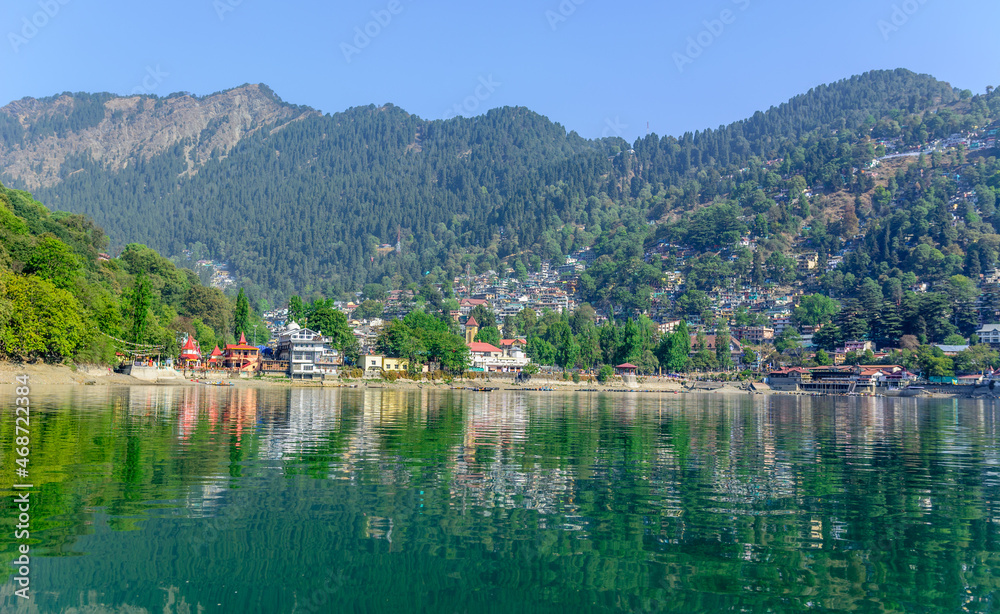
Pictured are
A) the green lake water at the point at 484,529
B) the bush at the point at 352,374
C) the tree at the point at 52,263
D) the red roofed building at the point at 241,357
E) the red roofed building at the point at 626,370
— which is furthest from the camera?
the red roofed building at the point at 626,370

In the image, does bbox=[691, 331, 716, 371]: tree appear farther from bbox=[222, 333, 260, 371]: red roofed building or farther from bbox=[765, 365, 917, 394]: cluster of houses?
bbox=[222, 333, 260, 371]: red roofed building

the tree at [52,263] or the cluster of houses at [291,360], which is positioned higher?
the tree at [52,263]

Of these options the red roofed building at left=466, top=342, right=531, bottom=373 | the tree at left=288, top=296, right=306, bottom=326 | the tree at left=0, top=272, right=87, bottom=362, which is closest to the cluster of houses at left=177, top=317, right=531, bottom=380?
the tree at left=288, top=296, right=306, bottom=326

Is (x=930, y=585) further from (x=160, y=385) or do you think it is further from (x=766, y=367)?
(x=766, y=367)

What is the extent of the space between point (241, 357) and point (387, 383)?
26566 mm

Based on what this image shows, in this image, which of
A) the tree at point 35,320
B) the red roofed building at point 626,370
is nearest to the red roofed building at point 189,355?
the tree at point 35,320

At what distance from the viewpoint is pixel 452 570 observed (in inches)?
432

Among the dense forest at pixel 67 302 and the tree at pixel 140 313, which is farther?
the tree at pixel 140 313

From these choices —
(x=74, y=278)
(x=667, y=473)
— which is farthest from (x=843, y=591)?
(x=74, y=278)

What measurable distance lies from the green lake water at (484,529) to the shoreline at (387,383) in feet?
137

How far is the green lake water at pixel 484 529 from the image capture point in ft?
33.1

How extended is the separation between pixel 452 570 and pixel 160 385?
78.1 m

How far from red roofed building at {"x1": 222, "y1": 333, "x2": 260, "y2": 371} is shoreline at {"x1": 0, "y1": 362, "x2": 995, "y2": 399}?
17327 millimetres

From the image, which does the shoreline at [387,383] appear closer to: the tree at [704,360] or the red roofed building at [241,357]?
the red roofed building at [241,357]
